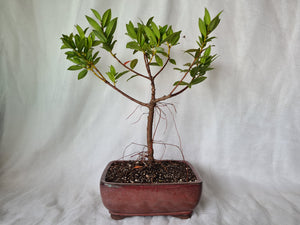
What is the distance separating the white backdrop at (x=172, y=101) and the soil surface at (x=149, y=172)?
0.80 feet

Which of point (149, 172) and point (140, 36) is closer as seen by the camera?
point (140, 36)

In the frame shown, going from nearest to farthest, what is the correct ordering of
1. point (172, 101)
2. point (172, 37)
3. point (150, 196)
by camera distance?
point (172, 37), point (150, 196), point (172, 101)

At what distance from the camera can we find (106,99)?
133 cm

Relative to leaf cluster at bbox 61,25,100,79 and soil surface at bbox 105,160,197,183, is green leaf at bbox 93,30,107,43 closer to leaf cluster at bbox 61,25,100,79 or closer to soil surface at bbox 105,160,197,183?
leaf cluster at bbox 61,25,100,79

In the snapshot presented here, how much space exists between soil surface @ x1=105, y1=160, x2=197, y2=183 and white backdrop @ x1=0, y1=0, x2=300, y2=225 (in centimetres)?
25

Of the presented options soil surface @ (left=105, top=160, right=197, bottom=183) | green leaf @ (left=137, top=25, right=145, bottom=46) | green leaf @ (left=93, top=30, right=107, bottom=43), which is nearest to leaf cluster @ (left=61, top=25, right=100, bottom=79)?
green leaf @ (left=93, top=30, right=107, bottom=43)

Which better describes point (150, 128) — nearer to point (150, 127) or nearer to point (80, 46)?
point (150, 127)

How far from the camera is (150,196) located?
2.94 feet

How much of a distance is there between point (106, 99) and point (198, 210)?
81cm

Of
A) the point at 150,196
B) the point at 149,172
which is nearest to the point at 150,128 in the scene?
the point at 149,172

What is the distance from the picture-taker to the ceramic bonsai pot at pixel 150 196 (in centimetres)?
89

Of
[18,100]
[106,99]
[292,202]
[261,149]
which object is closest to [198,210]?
[292,202]

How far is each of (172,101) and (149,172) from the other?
49 centimetres

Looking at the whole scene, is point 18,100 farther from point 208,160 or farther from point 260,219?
point 260,219
